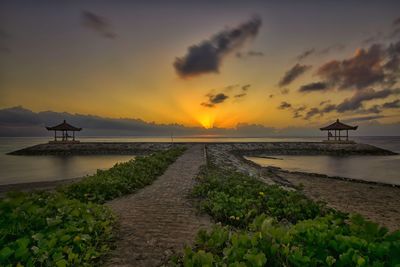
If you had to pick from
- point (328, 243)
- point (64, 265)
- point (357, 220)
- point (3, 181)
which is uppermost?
point (357, 220)

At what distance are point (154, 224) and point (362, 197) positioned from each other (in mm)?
11413

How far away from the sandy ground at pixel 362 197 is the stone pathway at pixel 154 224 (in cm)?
388

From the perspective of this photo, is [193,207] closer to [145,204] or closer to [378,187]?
[145,204]

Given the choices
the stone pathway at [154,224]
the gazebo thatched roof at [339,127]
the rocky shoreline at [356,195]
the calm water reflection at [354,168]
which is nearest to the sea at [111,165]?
the calm water reflection at [354,168]

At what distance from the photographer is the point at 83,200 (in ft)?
25.2

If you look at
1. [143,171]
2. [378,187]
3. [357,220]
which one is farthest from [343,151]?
[357,220]

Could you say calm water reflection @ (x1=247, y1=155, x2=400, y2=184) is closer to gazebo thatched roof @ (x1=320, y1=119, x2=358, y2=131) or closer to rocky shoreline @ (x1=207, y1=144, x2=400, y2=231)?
rocky shoreline @ (x1=207, y1=144, x2=400, y2=231)

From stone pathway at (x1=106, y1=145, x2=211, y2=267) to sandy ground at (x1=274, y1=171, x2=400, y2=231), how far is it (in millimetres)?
3881

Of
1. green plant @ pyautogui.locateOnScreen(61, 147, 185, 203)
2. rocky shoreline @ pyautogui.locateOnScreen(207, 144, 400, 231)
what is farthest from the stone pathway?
rocky shoreline @ pyautogui.locateOnScreen(207, 144, 400, 231)

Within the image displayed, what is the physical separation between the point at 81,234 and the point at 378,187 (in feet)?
56.4

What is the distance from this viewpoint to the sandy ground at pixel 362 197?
378 inches

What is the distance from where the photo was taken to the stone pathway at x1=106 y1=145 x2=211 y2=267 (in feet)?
13.6

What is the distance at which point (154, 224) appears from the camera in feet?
18.2

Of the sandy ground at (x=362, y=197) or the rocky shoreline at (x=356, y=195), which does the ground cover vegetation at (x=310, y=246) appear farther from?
the sandy ground at (x=362, y=197)
